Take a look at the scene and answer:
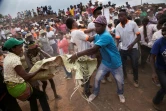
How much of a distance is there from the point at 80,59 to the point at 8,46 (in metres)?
1.39

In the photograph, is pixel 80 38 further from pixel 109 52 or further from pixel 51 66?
pixel 51 66

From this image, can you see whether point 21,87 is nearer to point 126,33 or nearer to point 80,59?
point 80,59

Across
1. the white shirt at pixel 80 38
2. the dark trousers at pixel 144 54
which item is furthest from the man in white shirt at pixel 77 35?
the dark trousers at pixel 144 54

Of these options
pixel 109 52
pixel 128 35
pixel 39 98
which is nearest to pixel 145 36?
pixel 128 35

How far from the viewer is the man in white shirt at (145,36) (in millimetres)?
5309

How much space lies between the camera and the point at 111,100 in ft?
13.6

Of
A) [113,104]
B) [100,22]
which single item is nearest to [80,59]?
[100,22]

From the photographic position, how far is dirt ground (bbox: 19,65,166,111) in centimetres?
387

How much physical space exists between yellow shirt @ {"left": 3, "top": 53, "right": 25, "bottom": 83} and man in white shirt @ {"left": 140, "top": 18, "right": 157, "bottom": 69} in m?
4.26

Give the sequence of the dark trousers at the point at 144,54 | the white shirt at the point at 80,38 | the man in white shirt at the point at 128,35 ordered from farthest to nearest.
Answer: the dark trousers at the point at 144,54
the man in white shirt at the point at 128,35
the white shirt at the point at 80,38

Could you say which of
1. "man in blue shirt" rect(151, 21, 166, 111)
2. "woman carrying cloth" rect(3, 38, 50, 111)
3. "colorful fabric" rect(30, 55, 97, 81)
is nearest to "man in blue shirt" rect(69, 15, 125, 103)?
"colorful fabric" rect(30, 55, 97, 81)

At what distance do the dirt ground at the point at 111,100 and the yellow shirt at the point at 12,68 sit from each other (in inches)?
66.7

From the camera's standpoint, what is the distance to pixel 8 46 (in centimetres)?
279

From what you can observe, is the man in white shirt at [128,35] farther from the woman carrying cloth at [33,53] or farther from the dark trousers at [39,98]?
the dark trousers at [39,98]
